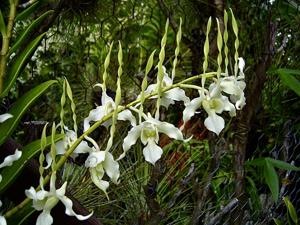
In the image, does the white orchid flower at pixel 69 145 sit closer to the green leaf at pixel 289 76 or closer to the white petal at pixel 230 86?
the white petal at pixel 230 86

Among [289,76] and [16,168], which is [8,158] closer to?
[16,168]

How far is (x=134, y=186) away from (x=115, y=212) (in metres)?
0.09

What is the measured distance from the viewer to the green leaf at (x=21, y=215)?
0.71 metres

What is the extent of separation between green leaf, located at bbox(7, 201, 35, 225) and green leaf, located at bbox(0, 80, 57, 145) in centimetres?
8

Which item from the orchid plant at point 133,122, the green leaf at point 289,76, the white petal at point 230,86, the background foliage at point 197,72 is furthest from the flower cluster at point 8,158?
the green leaf at point 289,76

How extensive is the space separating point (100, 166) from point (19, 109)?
187mm

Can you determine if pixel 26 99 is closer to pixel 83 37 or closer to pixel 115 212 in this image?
pixel 115 212

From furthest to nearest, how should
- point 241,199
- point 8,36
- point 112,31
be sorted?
point 112,31 → point 241,199 → point 8,36

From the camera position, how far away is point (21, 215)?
0.72 m

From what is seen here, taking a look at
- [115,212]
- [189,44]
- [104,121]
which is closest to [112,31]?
[189,44]

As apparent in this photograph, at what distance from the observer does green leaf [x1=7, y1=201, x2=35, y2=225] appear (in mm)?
710

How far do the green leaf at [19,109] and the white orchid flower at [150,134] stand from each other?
0.54 feet

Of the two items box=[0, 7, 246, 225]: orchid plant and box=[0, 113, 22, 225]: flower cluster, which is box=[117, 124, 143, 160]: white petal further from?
box=[0, 113, 22, 225]: flower cluster

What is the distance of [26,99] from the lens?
0.77 m
